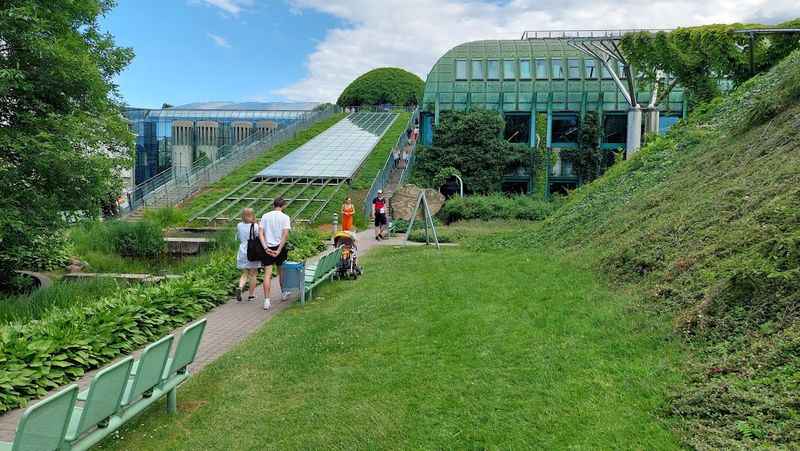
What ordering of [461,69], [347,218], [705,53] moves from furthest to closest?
[461,69], [705,53], [347,218]

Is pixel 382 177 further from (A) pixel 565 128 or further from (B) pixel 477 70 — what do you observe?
(A) pixel 565 128

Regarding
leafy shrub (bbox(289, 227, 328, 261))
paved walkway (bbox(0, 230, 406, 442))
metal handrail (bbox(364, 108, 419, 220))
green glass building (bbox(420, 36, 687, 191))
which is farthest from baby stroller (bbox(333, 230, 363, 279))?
green glass building (bbox(420, 36, 687, 191))

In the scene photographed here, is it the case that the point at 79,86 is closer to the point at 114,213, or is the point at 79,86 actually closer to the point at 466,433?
the point at 466,433

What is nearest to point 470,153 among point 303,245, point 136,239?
point 303,245

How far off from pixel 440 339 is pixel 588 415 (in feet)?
8.31

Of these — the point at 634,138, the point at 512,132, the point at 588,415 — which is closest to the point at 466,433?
the point at 588,415

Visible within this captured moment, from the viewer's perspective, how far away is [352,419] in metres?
4.81

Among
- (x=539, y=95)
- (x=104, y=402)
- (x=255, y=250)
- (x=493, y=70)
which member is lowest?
(x=104, y=402)

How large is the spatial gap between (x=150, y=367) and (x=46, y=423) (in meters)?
1.26

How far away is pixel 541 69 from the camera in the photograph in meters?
39.8

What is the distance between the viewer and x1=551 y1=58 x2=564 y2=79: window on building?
39.5 m

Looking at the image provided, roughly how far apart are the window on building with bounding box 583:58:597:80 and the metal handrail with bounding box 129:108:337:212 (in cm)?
2039

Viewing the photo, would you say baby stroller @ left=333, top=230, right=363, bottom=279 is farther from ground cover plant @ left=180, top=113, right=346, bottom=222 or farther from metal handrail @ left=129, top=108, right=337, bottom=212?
metal handrail @ left=129, top=108, right=337, bottom=212

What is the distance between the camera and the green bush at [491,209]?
1037 inches
